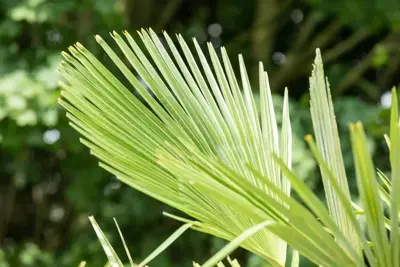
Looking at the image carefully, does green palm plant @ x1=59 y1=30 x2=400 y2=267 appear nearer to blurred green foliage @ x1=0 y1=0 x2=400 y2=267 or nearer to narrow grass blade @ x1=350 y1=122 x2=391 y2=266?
narrow grass blade @ x1=350 y1=122 x2=391 y2=266

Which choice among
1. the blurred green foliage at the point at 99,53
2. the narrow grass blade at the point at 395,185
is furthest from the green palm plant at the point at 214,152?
the blurred green foliage at the point at 99,53

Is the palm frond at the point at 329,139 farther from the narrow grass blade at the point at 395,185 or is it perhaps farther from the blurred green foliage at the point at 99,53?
the blurred green foliage at the point at 99,53

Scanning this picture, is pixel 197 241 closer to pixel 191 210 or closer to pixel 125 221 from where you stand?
pixel 125 221

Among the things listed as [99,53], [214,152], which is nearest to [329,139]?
[214,152]

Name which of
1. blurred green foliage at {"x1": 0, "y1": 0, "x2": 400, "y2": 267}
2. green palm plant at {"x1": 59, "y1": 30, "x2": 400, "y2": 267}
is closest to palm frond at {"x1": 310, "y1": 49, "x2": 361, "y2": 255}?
green palm plant at {"x1": 59, "y1": 30, "x2": 400, "y2": 267}

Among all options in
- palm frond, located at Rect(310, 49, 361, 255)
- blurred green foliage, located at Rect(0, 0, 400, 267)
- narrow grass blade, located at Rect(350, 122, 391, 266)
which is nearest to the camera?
narrow grass blade, located at Rect(350, 122, 391, 266)
